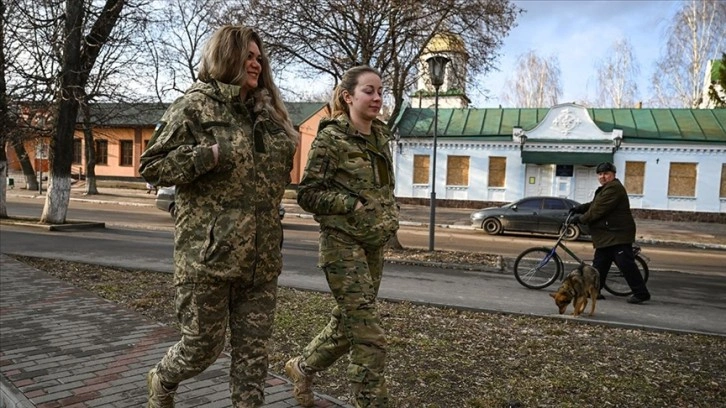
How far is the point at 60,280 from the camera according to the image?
24.6 ft

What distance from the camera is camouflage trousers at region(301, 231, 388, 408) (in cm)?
293

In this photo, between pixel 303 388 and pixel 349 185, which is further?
pixel 303 388

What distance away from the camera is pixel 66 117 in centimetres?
1461

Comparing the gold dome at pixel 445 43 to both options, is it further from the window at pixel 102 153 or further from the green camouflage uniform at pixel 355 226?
the window at pixel 102 153

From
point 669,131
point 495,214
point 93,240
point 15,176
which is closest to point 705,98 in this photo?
point 669,131

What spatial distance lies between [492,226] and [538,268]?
11084 millimetres

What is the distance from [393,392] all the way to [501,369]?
1.06 m

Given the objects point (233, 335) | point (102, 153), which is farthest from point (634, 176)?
point (102, 153)

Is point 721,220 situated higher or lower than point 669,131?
lower

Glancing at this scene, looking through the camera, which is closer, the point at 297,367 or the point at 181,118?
the point at 181,118

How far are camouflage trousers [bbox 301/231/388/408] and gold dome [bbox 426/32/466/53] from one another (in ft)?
33.1

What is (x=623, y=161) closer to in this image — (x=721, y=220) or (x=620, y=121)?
(x=620, y=121)

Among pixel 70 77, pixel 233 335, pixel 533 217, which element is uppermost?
pixel 70 77

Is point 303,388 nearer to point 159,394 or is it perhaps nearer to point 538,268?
point 159,394
